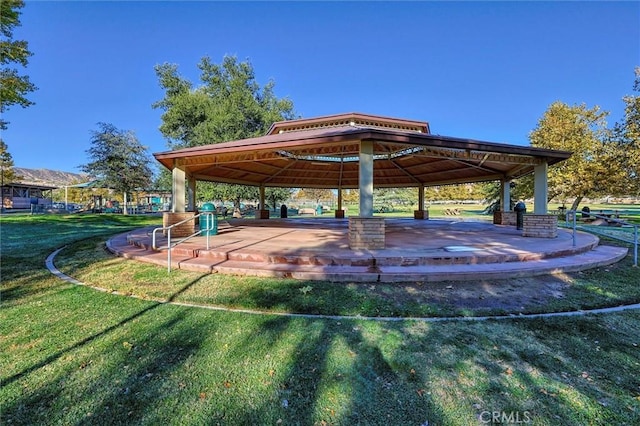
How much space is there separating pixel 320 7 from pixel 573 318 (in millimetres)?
16817

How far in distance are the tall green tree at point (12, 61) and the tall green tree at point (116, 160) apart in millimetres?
13307

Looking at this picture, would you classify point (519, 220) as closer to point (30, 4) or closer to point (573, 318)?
point (573, 318)

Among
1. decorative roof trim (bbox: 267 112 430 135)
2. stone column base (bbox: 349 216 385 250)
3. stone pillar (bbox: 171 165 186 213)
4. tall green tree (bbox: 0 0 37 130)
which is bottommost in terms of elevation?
stone column base (bbox: 349 216 385 250)

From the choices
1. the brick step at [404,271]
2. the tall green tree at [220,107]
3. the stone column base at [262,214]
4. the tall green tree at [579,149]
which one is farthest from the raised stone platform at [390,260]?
the tall green tree at [220,107]

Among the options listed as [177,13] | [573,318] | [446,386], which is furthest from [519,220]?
[177,13]

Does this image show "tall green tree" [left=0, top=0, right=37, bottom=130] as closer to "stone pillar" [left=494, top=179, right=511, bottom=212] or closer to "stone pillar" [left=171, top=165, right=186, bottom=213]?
"stone pillar" [left=171, top=165, right=186, bottom=213]

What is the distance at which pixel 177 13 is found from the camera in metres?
12.9

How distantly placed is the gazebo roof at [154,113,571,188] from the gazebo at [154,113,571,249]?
24 millimetres

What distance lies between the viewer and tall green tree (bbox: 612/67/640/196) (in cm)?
1649

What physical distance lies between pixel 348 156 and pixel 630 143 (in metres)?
17.6

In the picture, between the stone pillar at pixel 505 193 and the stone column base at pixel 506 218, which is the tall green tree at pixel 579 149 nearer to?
the stone pillar at pixel 505 193

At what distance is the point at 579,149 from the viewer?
19656 millimetres

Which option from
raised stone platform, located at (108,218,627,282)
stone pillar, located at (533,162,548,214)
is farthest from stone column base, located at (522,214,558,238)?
raised stone platform, located at (108,218,627,282)

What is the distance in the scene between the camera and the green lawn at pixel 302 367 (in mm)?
2162
